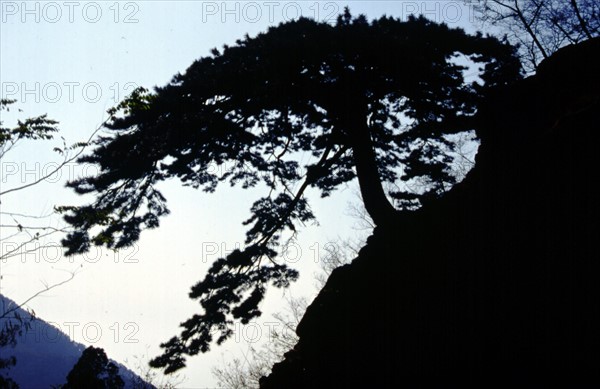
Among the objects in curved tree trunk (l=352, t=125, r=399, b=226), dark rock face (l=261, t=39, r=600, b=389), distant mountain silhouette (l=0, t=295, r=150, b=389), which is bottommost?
distant mountain silhouette (l=0, t=295, r=150, b=389)

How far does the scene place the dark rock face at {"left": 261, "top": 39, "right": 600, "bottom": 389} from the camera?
12.3 ft

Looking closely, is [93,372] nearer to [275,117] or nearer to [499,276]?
[275,117]

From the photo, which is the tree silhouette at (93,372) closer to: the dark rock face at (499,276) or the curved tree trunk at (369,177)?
the dark rock face at (499,276)

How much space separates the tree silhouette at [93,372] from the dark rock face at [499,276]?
15889mm

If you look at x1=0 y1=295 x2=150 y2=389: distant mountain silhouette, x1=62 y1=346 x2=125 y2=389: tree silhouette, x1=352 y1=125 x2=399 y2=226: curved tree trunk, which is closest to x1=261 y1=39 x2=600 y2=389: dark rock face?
x1=352 y1=125 x2=399 y2=226: curved tree trunk

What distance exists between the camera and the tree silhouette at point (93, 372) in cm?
1764

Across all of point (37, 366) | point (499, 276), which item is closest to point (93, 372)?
point (499, 276)

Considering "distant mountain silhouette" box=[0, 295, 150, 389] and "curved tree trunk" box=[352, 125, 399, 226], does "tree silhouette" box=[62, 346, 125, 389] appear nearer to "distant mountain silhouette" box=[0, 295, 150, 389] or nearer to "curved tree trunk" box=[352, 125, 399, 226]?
"curved tree trunk" box=[352, 125, 399, 226]

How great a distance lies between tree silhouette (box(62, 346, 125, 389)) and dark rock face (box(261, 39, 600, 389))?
52.1 feet

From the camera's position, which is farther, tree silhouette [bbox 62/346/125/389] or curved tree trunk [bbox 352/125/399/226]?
tree silhouette [bbox 62/346/125/389]

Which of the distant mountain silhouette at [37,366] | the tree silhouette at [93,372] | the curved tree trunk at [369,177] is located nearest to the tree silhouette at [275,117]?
the curved tree trunk at [369,177]

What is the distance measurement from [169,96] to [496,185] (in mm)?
5892

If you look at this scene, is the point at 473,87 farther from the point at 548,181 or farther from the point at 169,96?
the point at 169,96

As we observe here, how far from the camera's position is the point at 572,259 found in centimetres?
398
